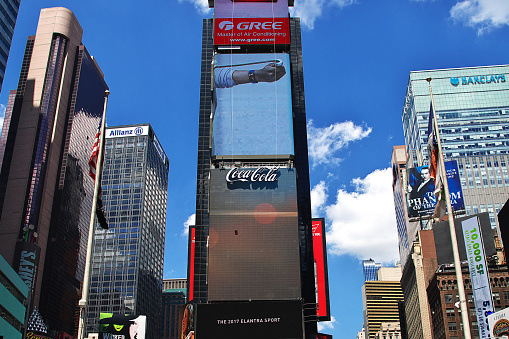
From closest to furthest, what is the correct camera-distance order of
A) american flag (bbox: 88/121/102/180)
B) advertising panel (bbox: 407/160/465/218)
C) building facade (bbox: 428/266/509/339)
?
american flag (bbox: 88/121/102/180), building facade (bbox: 428/266/509/339), advertising panel (bbox: 407/160/465/218)

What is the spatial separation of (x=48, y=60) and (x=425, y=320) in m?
141

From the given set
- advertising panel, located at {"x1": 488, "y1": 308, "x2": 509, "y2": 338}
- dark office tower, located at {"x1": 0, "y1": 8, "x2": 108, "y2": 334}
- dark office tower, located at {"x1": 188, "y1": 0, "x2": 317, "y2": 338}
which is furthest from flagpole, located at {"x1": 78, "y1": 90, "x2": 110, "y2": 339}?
dark office tower, located at {"x1": 0, "y1": 8, "x2": 108, "y2": 334}

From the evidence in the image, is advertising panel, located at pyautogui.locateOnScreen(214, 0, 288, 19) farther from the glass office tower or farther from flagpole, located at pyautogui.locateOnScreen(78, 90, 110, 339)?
flagpole, located at pyautogui.locateOnScreen(78, 90, 110, 339)

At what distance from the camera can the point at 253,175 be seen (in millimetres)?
90000

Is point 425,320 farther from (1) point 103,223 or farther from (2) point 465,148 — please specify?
(1) point 103,223

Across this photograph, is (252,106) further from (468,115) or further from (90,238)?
(468,115)

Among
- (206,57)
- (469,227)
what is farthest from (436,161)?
(206,57)

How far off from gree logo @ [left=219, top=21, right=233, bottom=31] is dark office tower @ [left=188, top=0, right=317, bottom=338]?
0.67 ft

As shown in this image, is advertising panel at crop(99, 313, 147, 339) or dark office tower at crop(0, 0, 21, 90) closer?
dark office tower at crop(0, 0, 21, 90)

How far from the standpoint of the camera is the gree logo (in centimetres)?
10846

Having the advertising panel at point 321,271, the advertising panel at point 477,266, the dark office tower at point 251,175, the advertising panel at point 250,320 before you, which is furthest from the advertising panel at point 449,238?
the advertising panel at point 250,320

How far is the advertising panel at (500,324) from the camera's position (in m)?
40.9

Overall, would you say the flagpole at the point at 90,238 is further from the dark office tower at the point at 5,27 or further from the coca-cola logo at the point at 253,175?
the dark office tower at the point at 5,27

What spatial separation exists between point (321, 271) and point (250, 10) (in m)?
56.3
